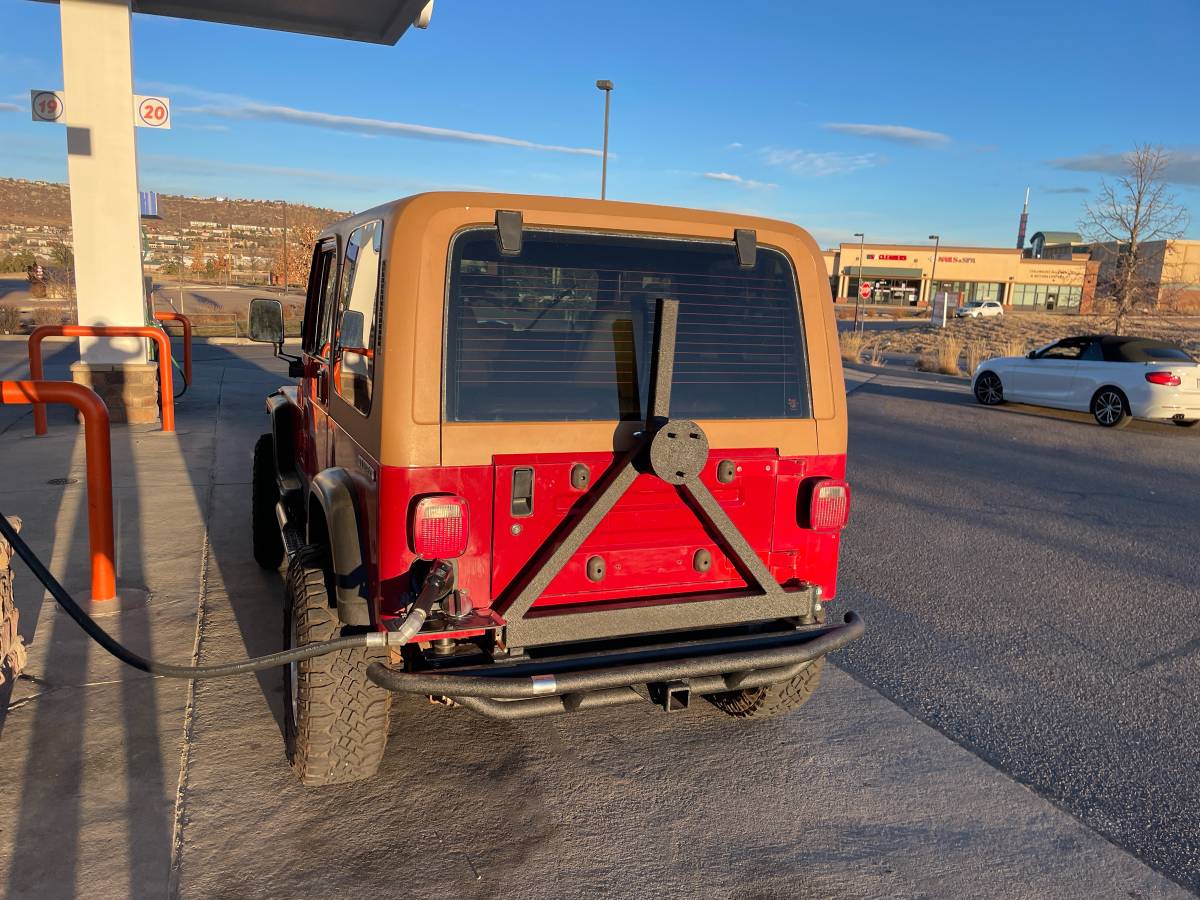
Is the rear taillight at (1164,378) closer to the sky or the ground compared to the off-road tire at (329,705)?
closer to the sky

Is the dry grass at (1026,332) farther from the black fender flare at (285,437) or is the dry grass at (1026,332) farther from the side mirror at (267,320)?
the side mirror at (267,320)

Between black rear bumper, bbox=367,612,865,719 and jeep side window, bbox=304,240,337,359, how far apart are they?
193 centimetres

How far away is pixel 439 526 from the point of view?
3027 millimetres

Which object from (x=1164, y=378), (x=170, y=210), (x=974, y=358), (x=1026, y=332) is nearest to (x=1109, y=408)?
(x=1164, y=378)

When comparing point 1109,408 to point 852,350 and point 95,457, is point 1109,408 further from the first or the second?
point 852,350

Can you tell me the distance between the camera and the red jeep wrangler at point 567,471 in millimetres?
3061

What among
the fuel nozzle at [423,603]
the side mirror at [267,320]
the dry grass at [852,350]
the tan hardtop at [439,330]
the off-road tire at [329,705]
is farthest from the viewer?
the dry grass at [852,350]

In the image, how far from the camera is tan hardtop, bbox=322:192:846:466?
3.03 m

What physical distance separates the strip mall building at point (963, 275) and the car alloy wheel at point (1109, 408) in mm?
64429

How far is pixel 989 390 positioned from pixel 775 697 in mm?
13451

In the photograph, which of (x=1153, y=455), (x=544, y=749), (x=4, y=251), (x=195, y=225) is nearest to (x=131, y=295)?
(x=544, y=749)

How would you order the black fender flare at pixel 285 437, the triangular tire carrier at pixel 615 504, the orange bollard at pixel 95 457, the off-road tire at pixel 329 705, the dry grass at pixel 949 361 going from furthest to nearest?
the dry grass at pixel 949 361, the black fender flare at pixel 285 437, the orange bollard at pixel 95 457, the off-road tire at pixel 329 705, the triangular tire carrier at pixel 615 504

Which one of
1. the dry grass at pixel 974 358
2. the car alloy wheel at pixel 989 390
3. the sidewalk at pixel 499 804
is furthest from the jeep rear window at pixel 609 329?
the dry grass at pixel 974 358

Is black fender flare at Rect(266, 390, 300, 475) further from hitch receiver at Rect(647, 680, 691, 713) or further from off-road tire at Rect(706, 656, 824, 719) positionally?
hitch receiver at Rect(647, 680, 691, 713)
